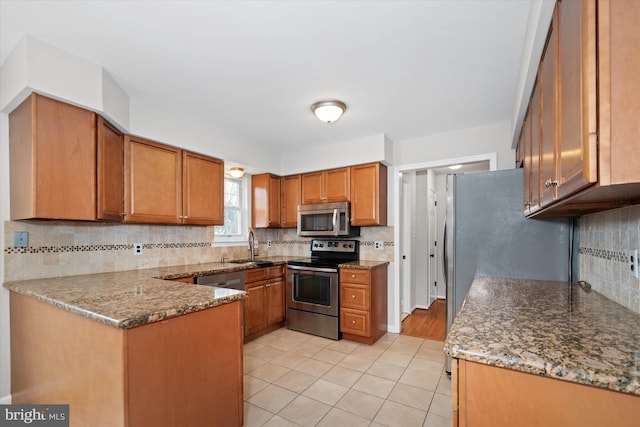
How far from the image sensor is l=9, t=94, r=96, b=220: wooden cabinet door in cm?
186

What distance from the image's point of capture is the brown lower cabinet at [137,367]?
1258 millimetres

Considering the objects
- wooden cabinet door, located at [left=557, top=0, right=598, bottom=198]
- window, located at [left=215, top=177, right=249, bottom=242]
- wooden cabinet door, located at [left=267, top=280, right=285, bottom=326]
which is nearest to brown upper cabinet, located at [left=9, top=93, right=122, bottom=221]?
window, located at [left=215, top=177, right=249, bottom=242]

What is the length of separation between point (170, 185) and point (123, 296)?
1.47m

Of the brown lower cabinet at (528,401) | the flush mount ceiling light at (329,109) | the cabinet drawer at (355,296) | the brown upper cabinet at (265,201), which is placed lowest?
the cabinet drawer at (355,296)

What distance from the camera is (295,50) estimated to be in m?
1.91

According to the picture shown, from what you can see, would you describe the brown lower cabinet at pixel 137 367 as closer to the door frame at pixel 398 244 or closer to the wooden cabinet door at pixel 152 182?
the wooden cabinet door at pixel 152 182

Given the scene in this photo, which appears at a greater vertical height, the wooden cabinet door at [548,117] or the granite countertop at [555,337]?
A: the wooden cabinet door at [548,117]

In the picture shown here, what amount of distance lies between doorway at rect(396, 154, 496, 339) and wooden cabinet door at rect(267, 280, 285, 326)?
4.88ft

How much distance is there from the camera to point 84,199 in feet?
6.73

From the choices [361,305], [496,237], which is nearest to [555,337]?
[496,237]

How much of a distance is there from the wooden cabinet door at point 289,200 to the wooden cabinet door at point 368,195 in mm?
902

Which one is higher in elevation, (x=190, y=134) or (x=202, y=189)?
(x=190, y=134)

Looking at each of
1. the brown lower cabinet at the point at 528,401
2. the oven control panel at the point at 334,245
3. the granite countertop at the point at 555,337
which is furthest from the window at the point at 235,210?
the brown lower cabinet at the point at 528,401

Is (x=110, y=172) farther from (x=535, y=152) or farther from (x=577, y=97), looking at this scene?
(x=535, y=152)
